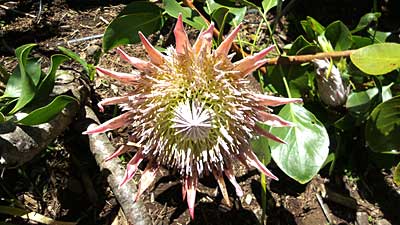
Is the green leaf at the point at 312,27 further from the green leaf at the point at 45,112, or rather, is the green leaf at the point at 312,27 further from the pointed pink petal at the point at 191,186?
the green leaf at the point at 45,112

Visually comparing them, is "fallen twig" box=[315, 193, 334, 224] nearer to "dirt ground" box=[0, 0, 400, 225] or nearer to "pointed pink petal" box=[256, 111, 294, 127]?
"dirt ground" box=[0, 0, 400, 225]

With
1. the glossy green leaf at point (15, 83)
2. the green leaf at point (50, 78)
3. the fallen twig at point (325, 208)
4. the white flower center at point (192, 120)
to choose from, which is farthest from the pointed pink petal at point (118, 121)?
the fallen twig at point (325, 208)

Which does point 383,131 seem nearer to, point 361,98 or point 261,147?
point 361,98

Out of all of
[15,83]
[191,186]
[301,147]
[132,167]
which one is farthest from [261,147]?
[15,83]

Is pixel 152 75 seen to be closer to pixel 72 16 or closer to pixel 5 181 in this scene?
pixel 5 181

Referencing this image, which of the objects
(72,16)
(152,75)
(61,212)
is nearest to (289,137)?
(152,75)

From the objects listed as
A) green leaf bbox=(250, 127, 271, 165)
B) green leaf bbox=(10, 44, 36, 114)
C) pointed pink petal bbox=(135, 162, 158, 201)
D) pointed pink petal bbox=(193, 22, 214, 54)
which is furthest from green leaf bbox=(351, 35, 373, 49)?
green leaf bbox=(10, 44, 36, 114)
